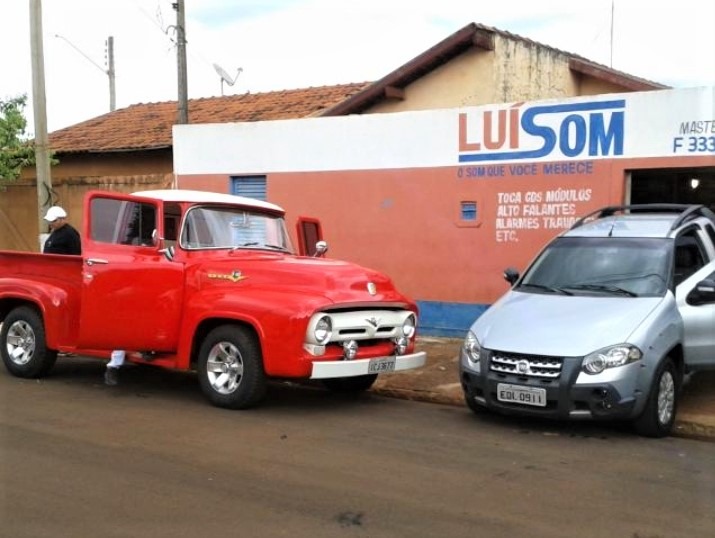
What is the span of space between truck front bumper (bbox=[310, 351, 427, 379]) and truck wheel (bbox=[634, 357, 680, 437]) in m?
2.21

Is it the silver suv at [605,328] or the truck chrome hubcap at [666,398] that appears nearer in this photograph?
the silver suv at [605,328]

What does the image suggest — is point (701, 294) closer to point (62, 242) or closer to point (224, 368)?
point (224, 368)

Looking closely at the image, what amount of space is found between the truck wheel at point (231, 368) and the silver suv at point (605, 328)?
1.91 metres

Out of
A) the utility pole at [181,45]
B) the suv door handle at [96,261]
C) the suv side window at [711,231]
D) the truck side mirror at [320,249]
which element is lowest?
the suv door handle at [96,261]

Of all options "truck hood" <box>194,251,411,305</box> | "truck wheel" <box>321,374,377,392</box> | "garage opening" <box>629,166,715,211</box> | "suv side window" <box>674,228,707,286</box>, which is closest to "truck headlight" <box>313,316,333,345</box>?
"truck hood" <box>194,251,411,305</box>

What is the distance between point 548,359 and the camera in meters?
6.66

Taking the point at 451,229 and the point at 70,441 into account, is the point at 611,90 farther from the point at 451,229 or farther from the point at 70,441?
the point at 70,441

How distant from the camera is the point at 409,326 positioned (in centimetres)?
821

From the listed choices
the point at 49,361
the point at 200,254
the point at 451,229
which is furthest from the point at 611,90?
the point at 49,361

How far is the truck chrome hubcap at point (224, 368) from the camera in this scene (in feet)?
25.3

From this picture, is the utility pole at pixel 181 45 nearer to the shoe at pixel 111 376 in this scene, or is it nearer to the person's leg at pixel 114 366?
the person's leg at pixel 114 366

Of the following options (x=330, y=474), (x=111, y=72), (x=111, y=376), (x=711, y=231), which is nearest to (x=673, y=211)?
(x=711, y=231)

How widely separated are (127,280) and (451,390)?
11.7 ft

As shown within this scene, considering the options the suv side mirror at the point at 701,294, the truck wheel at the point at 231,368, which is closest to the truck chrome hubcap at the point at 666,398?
the suv side mirror at the point at 701,294
